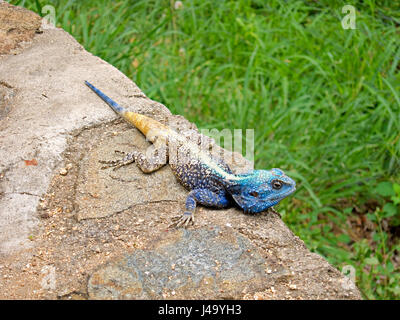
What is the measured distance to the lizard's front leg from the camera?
312cm

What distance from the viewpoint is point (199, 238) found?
9.82ft

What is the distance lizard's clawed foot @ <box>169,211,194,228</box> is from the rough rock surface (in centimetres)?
5

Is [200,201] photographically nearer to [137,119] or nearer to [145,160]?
[145,160]

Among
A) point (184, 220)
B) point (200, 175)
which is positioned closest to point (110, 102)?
point (200, 175)

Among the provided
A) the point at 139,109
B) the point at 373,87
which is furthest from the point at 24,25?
the point at 373,87

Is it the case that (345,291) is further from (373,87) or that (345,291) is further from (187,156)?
(373,87)

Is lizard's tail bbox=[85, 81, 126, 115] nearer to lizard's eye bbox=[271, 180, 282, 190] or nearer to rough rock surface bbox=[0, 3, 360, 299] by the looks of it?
rough rock surface bbox=[0, 3, 360, 299]

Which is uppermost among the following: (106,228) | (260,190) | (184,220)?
(260,190)

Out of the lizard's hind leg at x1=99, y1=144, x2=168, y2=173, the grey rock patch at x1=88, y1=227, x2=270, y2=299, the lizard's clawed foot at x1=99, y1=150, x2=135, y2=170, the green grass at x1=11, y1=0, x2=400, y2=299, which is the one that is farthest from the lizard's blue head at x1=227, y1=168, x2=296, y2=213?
the green grass at x1=11, y1=0, x2=400, y2=299

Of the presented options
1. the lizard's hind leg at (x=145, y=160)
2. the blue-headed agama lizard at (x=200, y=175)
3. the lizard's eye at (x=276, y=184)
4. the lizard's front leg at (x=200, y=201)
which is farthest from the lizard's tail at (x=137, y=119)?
the lizard's eye at (x=276, y=184)

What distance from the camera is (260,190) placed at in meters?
3.27

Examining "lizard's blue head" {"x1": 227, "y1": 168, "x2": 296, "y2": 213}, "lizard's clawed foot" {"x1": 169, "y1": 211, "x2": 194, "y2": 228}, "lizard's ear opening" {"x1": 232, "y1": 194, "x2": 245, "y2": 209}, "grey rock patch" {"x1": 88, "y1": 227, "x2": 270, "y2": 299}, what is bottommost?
"grey rock patch" {"x1": 88, "y1": 227, "x2": 270, "y2": 299}

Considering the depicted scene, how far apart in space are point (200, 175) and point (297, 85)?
2705 millimetres

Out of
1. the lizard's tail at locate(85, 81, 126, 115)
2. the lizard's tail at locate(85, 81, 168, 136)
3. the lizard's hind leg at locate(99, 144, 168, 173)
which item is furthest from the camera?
the lizard's tail at locate(85, 81, 126, 115)
